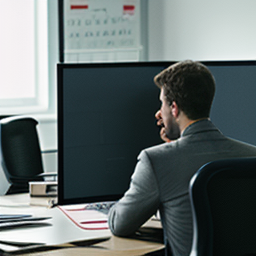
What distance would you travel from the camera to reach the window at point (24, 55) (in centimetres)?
336

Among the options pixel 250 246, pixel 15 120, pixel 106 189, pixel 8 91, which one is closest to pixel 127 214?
pixel 106 189

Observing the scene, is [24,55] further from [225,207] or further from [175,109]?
[225,207]

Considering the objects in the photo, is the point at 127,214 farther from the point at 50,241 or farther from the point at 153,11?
the point at 153,11

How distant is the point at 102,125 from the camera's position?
1.43m

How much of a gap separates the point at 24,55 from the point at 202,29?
1.42 metres

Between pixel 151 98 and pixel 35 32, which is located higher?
pixel 35 32

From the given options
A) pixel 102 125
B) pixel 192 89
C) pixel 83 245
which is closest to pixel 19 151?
pixel 102 125

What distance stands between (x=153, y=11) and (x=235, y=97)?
6.37ft

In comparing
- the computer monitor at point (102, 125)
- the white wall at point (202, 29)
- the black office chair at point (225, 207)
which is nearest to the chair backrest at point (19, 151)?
the computer monitor at point (102, 125)

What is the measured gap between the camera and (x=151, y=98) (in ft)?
4.92

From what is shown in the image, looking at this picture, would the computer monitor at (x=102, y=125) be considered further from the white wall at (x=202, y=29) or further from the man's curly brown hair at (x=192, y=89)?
the white wall at (x=202, y=29)

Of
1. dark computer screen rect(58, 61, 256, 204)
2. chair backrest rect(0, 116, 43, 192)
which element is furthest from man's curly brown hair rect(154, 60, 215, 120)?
chair backrest rect(0, 116, 43, 192)

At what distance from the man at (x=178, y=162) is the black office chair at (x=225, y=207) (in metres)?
0.24

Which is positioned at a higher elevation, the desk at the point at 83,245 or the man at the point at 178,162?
the man at the point at 178,162
